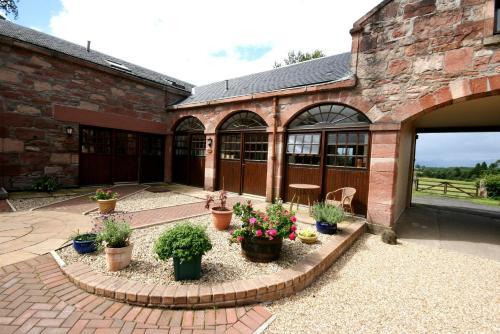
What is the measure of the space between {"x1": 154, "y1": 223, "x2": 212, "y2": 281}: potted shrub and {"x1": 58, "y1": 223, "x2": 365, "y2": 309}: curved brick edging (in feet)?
0.59

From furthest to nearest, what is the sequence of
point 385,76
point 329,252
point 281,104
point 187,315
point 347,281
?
point 281,104
point 385,76
point 329,252
point 347,281
point 187,315

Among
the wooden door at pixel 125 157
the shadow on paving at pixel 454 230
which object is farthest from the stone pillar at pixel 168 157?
the shadow on paving at pixel 454 230

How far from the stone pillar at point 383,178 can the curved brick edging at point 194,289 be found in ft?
10.2

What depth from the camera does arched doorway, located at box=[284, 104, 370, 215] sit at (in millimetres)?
5918

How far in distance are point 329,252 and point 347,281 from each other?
51 centimetres

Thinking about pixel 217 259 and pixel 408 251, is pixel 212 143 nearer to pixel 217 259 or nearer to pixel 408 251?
pixel 217 259

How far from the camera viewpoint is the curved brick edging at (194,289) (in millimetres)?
2453

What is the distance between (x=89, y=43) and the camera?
34.4ft

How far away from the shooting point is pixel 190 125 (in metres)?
10.4

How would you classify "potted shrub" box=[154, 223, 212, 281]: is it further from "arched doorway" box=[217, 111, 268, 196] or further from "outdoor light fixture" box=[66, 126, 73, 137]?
"outdoor light fixture" box=[66, 126, 73, 137]

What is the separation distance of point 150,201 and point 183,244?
4.95 meters

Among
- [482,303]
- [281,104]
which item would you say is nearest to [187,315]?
[482,303]

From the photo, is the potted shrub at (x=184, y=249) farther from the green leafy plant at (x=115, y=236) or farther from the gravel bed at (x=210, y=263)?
the green leafy plant at (x=115, y=236)

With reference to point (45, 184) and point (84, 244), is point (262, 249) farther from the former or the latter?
point (45, 184)
